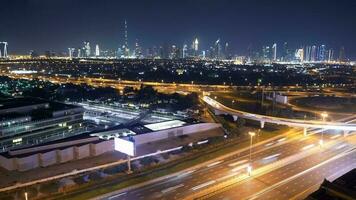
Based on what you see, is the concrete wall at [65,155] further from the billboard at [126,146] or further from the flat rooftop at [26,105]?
the flat rooftop at [26,105]

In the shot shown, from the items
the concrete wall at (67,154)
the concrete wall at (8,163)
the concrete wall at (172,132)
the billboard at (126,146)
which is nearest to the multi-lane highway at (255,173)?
the billboard at (126,146)

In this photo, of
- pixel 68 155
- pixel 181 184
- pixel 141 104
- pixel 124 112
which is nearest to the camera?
pixel 181 184

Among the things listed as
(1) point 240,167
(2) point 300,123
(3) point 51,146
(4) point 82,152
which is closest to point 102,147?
(4) point 82,152

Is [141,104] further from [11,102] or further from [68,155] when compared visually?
[68,155]

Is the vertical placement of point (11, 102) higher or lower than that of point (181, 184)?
higher

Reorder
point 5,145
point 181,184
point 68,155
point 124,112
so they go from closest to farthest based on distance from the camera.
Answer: point 181,184 → point 68,155 → point 5,145 → point 124,112

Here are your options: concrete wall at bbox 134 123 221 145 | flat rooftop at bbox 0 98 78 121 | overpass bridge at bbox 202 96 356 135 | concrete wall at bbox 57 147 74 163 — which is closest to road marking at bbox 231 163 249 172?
concrete wall at bbox 134 123 221 145

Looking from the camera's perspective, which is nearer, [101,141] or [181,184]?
[181,184]

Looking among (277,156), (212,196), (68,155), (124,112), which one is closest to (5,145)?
(68,155)
